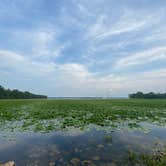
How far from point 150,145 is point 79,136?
123 inches

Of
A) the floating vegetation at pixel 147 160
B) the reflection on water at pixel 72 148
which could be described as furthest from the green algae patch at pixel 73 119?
the floating vegetation at pixel 147 160

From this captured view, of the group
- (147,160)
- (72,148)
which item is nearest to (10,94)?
(72,148)

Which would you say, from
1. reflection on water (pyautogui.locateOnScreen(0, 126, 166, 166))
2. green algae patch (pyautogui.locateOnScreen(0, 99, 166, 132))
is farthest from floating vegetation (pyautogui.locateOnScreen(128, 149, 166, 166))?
green algae patch (pyautogui.locateOnScreen(0, 99, 166, 132))

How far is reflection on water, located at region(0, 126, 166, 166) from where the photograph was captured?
4.92 meters

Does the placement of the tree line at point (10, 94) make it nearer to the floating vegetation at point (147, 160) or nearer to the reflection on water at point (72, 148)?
the reflection on water at point (72, 148)

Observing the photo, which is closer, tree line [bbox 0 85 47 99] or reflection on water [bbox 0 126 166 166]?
reflection on water [bbox 0 126 166 166]

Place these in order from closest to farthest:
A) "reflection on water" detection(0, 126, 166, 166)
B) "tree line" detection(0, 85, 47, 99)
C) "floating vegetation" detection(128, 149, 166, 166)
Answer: "floating vegetation" detection(128, 149, 166, 166) → "reflection on water" detection(0, 126, 166, 166) → "tree line" detection(0, 85, 47, 99)

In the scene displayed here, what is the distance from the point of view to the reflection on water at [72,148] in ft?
16.1

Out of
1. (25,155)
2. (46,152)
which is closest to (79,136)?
(46,152)

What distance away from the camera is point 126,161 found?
480cm

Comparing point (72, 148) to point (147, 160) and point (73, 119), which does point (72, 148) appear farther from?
point (73, 119)

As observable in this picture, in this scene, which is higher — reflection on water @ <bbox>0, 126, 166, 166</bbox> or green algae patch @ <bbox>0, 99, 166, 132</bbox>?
green algae patch @ <bbox>0, 99, 166, 132</bbox>

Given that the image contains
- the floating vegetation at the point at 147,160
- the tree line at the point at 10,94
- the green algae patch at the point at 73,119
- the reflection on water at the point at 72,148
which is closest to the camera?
the floating vegetation at the point at 147,160

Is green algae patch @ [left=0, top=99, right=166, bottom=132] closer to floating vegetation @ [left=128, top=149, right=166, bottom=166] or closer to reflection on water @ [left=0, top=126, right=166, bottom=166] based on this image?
reflection on water @ [left=0, top=126, right=166, bottom=166]
